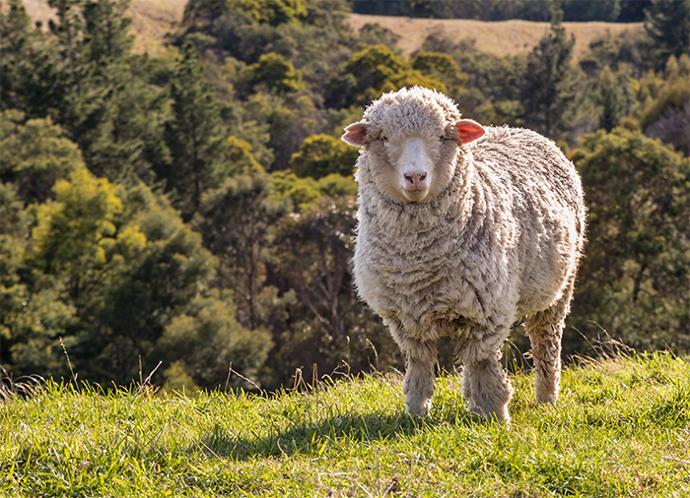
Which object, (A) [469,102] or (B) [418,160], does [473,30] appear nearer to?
(A) [469,102]

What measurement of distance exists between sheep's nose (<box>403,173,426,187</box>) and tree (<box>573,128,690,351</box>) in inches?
788

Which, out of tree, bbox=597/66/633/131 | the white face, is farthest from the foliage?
the white face

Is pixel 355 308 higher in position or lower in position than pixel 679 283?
lower

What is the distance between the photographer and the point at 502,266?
498cm

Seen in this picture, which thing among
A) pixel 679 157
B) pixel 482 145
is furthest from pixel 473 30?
pixel 482 145

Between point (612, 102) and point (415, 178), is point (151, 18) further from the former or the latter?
point (415, 178)

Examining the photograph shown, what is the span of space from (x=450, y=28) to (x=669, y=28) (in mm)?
19703

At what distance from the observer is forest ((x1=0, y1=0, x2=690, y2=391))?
965 inches

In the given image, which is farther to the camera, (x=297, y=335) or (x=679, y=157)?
(x=297, y=335)

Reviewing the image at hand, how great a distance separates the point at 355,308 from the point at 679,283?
29.2ft

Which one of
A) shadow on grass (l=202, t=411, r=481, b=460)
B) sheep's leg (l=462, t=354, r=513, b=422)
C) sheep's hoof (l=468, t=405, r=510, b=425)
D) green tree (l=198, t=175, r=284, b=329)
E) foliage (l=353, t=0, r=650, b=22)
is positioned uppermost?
foliage (l=353, t=0, r=650, b=22)

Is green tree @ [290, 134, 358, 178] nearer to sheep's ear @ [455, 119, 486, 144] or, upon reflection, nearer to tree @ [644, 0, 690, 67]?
tree @ [644, 0, 690, 67]

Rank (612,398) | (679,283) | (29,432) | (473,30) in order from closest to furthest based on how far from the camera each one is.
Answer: (29,432), (612,398), (679,283), (473,30)

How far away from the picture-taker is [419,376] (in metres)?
5.04
